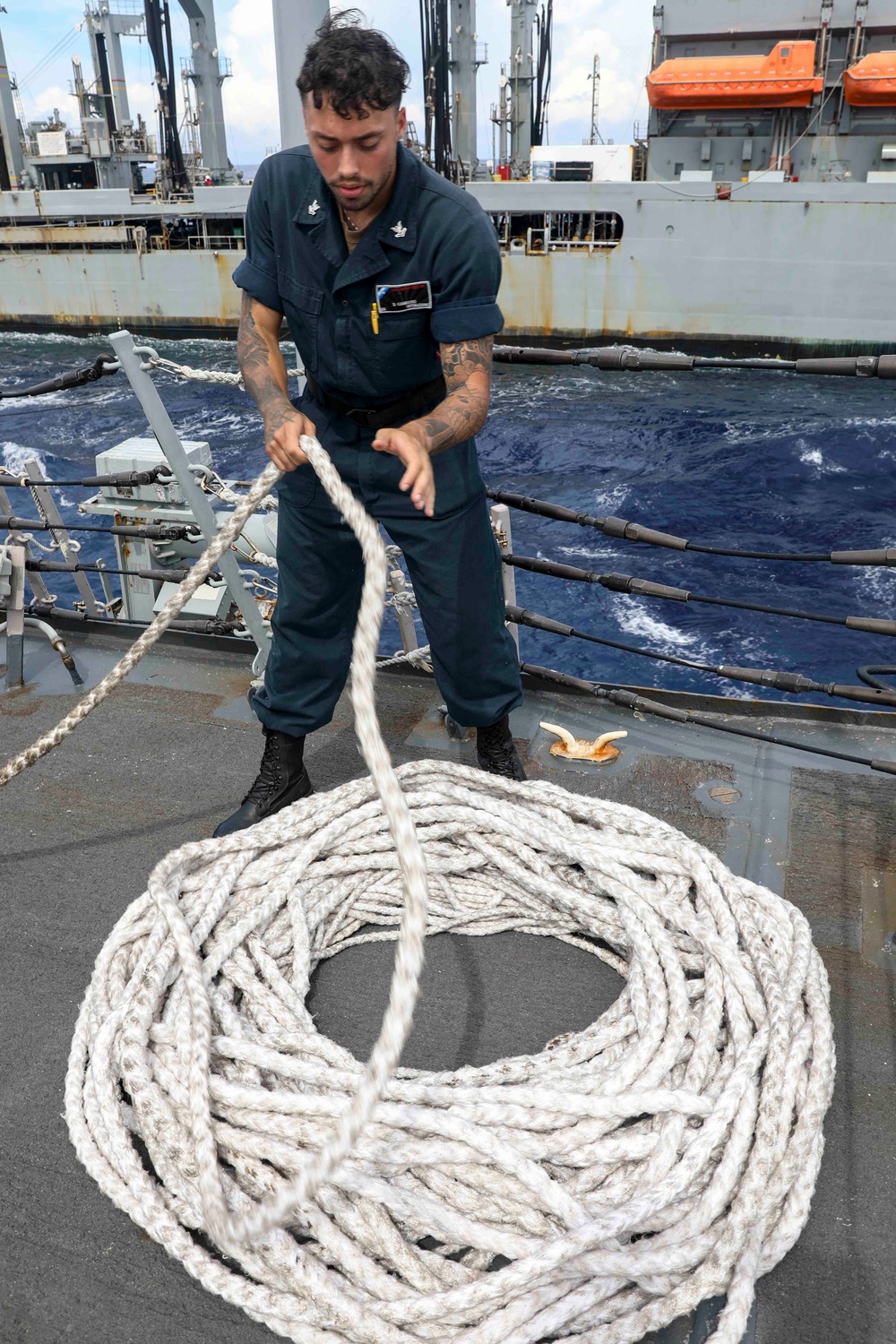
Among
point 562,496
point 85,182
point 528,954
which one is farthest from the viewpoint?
point 85,182

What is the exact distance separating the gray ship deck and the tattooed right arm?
109cm

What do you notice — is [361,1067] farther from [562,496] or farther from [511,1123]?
[562,496]

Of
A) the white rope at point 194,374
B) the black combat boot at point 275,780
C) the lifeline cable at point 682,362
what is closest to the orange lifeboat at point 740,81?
the white rope at point 194,374

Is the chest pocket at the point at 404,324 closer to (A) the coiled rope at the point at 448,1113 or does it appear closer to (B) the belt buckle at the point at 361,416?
(B) the belt buckle at the point at 361,416

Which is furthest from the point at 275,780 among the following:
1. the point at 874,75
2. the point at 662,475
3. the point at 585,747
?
the point at 874,75

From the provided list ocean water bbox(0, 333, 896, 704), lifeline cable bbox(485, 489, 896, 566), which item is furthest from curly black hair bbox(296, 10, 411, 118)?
ocean water bbox(0, 333, 896, 704)

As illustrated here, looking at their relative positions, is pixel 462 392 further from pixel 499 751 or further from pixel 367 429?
pixel 499 751

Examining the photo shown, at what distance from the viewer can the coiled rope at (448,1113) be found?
126 centimetres

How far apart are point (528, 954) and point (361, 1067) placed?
521 millimetres

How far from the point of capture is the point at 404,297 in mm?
1856

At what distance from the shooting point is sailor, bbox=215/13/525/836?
167 cm

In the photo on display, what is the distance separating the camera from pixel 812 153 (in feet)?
66.5

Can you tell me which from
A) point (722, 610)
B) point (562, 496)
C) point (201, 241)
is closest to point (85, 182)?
point (201, 241)

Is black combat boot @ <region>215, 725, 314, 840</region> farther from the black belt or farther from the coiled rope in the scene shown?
the black belt
